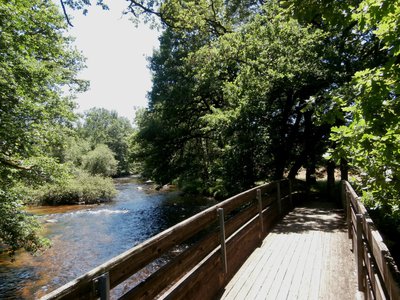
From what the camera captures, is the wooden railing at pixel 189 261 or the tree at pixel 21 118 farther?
the tree at pixel 21 118

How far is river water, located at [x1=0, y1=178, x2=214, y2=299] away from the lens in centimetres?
943

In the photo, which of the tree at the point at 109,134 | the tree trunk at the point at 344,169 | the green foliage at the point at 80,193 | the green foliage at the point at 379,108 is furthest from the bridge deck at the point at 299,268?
the tree at the point at 109,134

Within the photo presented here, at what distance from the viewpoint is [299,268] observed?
496 centimetres

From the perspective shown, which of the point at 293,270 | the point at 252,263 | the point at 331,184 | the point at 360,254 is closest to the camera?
the point at 360,254

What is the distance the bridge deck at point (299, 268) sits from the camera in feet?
13.4

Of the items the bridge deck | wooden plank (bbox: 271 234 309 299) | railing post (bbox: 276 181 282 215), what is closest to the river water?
railing post (bbox: 276 181 282 215)

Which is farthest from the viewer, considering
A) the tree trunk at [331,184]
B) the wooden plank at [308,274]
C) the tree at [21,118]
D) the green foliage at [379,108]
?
the tree trunk at [331,184]

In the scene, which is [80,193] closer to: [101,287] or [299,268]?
[299,268]

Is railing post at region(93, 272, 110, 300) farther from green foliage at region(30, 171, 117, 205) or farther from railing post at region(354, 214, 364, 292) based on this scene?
green foliage at region(30, 171, 117, 205)

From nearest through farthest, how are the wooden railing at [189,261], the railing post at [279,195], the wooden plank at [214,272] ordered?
1. the wooden railing at [189,261]
2. the wooden plank at [214,272]
3. the railing post at [279,195]

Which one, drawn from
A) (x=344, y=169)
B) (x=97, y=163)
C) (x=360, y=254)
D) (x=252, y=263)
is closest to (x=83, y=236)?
(x=252, y=263)

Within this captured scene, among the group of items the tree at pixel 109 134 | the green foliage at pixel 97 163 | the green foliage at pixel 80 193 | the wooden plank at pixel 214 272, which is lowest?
the green foliage at pixel 80 193

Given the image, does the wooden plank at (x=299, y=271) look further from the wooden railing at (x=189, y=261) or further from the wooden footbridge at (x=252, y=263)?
the wooden railing at (x=189, y=261)

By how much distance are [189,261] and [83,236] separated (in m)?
12.0
